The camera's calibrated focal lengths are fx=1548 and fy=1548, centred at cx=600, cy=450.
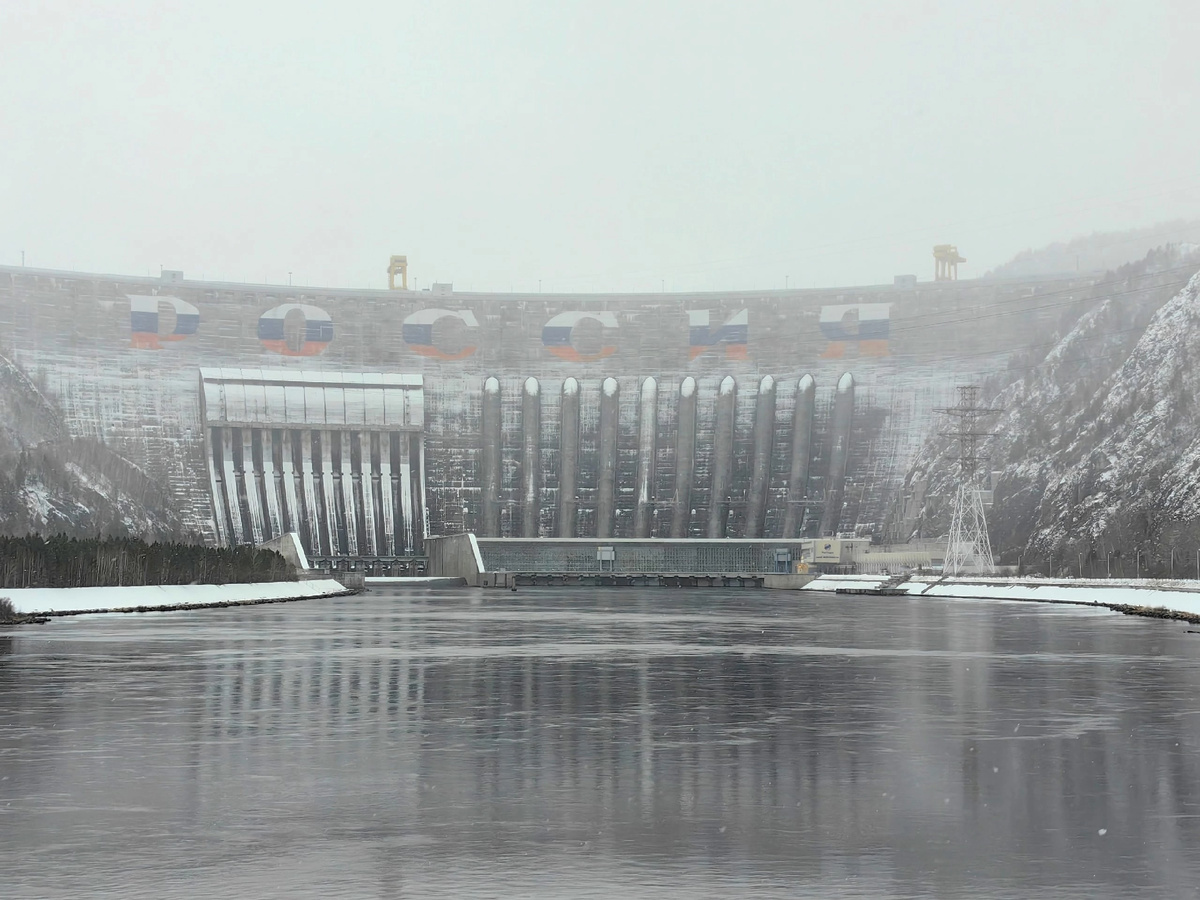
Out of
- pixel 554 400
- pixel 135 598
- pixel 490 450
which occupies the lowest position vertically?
pixel 135 598

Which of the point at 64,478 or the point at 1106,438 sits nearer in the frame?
the point at 1106,438

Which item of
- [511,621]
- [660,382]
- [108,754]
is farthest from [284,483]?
[108,754]

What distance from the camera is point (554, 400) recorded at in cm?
16150

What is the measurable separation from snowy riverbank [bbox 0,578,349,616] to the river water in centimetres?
2793

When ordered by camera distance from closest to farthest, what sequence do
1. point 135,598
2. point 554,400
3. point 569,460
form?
point 135,598
point 554,400
point 569,460

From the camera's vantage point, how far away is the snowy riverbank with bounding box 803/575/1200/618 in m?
67.8

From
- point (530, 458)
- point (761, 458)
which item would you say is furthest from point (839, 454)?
point (530, 458)

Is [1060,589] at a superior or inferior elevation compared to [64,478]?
inferior

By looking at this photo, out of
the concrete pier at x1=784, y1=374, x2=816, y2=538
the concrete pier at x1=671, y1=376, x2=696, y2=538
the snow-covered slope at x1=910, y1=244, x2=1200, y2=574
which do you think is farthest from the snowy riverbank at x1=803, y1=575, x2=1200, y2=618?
the concrete pier at x1=671, y1=376, x2=696, y2=538

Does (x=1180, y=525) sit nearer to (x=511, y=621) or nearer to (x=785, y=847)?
(x=511, y=621)

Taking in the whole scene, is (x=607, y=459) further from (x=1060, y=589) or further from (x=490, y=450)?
(x=1060, y=589)

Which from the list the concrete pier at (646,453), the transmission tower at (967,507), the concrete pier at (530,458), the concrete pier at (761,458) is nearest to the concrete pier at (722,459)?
the concrete pier at (761,458)

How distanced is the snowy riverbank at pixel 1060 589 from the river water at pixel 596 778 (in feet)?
118

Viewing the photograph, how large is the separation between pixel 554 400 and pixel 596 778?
14715cm
